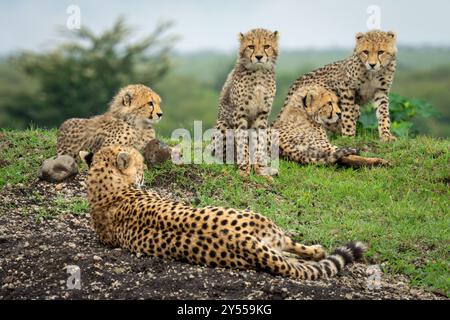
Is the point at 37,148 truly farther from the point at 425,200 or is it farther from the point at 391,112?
the point at 391,112

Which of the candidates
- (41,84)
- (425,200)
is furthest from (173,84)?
(425,200)

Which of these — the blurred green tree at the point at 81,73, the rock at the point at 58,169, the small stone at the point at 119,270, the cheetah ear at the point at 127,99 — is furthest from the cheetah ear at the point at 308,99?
the blurred green tree at the point at 81,73

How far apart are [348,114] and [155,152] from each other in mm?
2561

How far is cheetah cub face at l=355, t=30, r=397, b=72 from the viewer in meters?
8.55

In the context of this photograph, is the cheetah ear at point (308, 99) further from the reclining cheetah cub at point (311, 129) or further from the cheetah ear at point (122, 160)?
the cheetah ear at point (122, 160)

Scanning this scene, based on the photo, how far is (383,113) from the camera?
8.80 meters

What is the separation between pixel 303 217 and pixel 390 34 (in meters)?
3.01

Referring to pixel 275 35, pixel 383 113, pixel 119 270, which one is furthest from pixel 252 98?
pixel 119 270

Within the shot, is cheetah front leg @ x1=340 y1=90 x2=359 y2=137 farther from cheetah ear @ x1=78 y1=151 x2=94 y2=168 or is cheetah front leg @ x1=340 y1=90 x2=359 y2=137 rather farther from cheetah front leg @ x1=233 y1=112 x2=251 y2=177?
cheetah ear @ x1=78 y1=151 x2=94 y2=168

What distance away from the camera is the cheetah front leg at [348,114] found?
8758 millimetres

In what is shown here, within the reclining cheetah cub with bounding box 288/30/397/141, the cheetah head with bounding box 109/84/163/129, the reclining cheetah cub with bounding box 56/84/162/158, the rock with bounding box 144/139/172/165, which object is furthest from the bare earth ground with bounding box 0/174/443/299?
the reclining cheetah cub with bounding box 288/30/397/141

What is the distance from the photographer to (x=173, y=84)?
38.5 m

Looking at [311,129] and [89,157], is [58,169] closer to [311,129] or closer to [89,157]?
[89,157]

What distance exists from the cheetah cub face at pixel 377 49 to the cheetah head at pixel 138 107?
250cm
